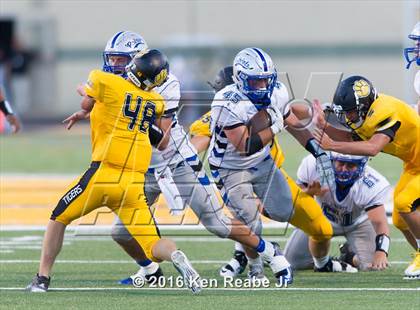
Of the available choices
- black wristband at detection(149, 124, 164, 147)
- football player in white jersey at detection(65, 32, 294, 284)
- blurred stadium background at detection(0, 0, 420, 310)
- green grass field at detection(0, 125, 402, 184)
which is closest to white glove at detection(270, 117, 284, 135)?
football player in white jersey at detection(65, 32, 294, 284)

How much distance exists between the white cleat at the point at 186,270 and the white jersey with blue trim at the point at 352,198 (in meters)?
1.94

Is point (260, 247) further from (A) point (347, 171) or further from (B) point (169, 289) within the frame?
(A) point (347, 171)

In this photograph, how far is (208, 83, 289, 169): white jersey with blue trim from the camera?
26.2 ft

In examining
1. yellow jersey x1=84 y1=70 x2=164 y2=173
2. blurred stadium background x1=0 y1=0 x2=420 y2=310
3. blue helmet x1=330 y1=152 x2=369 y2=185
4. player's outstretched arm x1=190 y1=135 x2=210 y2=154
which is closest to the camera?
yellow jersey x1=84 y1=70 x2=164 y2=173

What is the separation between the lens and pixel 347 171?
344 inches

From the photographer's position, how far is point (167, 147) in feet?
27.7

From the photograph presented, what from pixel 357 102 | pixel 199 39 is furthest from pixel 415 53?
pixel 199 39

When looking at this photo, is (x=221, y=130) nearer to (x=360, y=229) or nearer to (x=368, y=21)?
(x=360, y=229)

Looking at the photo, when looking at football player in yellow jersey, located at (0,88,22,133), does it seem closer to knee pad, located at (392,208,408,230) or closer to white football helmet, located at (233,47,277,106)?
white football helmet, located at (233,47,277,106)

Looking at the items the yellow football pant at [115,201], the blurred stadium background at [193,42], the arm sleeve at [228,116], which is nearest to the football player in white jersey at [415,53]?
the arm sleeve at [228,116]

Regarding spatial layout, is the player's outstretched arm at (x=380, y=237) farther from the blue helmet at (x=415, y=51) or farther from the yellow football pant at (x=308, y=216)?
the blue helmet at (x=415, y=51)

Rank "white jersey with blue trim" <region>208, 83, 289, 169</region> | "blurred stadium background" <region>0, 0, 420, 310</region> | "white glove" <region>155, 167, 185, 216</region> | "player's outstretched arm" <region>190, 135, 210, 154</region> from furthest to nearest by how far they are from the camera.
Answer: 1. "blurred stadium background" <region>0, 0, 420, 310</region>
2. "player's outstretched arm" <region>190, 135, 210, 154</region>
3. "white glove" <region>155, 167, 185, 216</region>
4. "white jersey with blue trim" <region>208, 83, 289, 169</region>

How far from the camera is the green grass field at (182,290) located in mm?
6945

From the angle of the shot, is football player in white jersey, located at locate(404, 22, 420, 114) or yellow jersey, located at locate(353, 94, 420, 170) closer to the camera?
yellow jersey, located at locate(353, 94, 420, 170)
